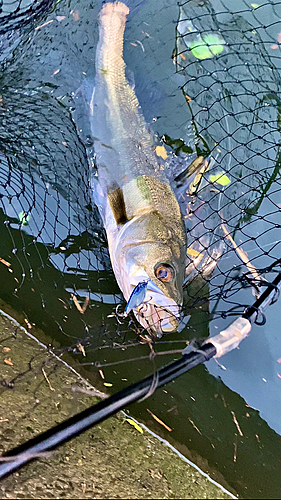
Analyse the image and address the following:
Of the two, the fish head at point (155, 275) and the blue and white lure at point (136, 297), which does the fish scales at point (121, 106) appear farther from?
the blue and white lure at point (136, 297)

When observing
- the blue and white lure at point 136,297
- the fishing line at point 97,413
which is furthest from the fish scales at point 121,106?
the fishing line at point 97,413

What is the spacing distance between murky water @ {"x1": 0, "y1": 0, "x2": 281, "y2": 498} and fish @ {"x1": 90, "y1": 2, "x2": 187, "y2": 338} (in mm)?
263

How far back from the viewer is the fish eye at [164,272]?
97.0 inches

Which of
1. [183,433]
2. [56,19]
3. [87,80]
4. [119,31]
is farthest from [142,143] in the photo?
[183,433]

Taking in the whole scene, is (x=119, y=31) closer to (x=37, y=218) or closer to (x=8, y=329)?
(x=37, y=218)

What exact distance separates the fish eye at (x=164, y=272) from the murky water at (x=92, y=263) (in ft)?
2.30

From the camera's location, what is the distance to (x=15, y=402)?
267cm

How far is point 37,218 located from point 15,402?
5.53 ft

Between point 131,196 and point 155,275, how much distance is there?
708 mm

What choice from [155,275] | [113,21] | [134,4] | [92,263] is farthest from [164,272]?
[134,4]

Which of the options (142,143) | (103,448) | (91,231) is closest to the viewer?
(103,448)

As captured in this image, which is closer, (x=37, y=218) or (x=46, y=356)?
(x=46, y=356)

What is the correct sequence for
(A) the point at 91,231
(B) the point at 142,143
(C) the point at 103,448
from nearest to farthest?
(C) the point at 103,448 → (B) the point at 142,143 → (A) the point at 91,231

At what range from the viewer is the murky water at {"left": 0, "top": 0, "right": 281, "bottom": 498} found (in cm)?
325
